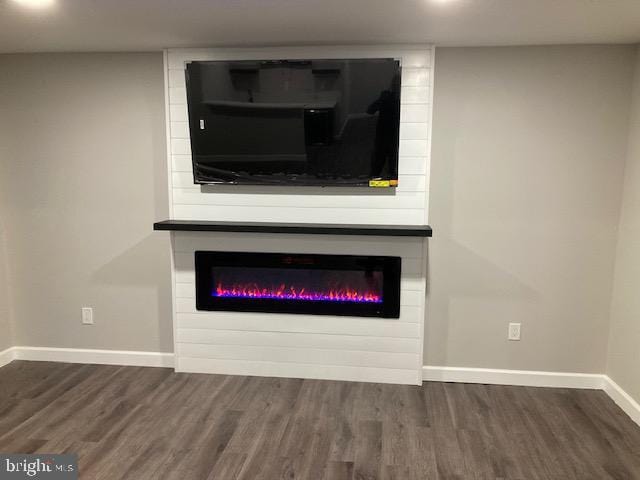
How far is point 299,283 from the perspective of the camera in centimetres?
336

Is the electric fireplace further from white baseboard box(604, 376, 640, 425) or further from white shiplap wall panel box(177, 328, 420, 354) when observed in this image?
white baseboard box(604, 376, 640, 425)

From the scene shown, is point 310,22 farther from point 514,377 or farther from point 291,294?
point 514,377

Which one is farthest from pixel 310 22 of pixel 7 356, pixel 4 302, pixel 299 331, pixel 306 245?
pixel 7 356

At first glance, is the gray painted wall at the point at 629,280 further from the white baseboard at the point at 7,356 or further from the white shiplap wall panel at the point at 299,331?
the white baseboard at the point at 7,356

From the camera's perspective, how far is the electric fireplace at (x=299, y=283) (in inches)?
128

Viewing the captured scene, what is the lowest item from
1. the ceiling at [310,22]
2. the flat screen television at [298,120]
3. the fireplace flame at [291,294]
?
the fireplace flame at [291,294]

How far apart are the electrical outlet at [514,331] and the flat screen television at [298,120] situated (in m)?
1.27

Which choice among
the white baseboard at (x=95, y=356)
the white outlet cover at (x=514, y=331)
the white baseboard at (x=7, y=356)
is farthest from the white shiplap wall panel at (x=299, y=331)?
the white baseboard at (x=7, y=356)

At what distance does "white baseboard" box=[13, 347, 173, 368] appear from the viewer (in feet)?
11.8

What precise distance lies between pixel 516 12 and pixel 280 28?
3.97 feet

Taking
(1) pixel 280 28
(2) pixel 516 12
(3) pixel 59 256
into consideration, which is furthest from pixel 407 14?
(3) pixel 59 256

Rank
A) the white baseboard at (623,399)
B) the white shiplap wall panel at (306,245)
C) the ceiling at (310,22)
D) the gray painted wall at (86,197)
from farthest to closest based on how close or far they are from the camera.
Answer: the gray painted wall at (86,197), the white shiplap wall panel at (306,245), the white baseboard at (623,399), the ceiling at (310,22)

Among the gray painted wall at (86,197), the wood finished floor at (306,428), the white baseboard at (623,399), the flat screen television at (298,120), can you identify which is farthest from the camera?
the gray painted wall at (86,197)

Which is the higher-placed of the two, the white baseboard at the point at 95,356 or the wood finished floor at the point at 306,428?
the white baseboard at the point at 95,356
